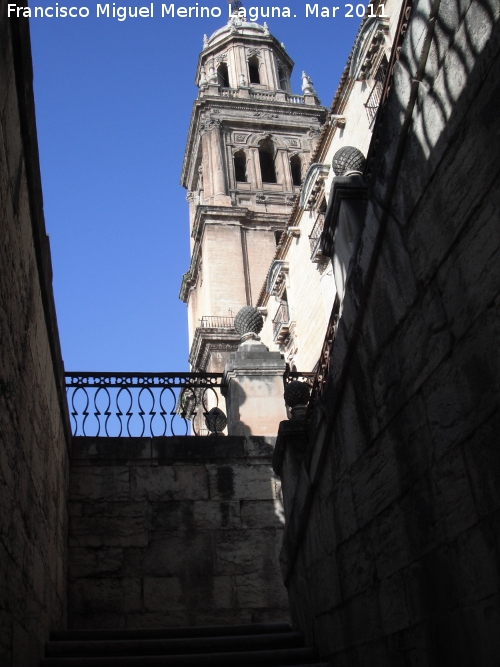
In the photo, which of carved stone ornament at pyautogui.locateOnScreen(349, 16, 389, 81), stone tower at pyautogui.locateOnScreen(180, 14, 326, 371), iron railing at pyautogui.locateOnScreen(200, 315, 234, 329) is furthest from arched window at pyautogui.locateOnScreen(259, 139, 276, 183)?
carved stone ornament at pyautogui.locateOnScreen(349, 16, 389, 81)

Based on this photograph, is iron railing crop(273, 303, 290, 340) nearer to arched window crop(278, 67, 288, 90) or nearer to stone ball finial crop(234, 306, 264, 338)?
stone ball finial crop(234, 306, 264, 338)

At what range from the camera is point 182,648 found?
586 cm

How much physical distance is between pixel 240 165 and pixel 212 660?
33.8 meters

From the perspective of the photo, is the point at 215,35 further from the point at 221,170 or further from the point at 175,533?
the point at 175,533

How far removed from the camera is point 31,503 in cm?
488

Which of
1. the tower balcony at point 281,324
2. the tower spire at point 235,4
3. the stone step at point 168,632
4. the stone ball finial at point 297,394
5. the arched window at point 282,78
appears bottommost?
the stone step at point 168,632

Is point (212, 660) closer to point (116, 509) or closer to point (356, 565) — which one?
point (356, 565)

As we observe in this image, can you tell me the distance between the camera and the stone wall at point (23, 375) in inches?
150

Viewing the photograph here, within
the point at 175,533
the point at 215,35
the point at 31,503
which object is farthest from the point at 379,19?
the point at 215,35

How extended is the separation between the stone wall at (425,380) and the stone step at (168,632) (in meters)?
1.42

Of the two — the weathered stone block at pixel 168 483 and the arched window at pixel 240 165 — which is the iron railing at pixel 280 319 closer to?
the arched window at pixel 240 165

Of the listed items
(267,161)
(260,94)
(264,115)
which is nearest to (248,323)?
(267,161)

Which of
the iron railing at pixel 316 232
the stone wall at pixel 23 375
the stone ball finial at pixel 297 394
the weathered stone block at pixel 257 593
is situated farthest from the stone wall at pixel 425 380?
the iron railing at pixel 316 232

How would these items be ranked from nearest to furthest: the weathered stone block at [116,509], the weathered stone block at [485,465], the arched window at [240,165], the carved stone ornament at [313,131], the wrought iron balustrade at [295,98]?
the weathered stone block at [485,465]
the weathered stone block at [116,509]
the arched window at [240,165]
the carved stone ornament at [313,131]
the wrought iron balustrade at [295,98]
